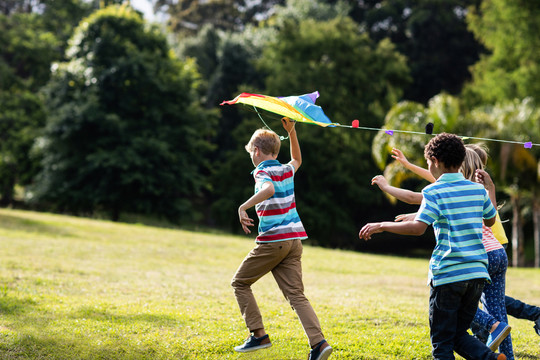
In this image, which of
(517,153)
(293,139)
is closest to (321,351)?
(293,139)

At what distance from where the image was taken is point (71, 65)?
27438 mm

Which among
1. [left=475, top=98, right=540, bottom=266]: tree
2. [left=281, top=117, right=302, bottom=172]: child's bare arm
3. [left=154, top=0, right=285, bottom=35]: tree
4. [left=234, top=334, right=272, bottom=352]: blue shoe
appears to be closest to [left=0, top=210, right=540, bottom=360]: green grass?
[left=234, top=334, right=272, bottom=352]: blue shoe

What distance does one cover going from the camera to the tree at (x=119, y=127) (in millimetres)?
26156

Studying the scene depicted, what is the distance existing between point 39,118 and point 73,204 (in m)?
6.14

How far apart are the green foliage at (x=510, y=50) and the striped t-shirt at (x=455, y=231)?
26.1 meters

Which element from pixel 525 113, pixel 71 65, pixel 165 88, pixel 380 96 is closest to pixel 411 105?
pixel 525 113

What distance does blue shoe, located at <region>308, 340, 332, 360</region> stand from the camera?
183 inches

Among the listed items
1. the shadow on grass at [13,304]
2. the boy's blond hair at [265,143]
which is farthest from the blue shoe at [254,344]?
the shadow on grass at [13,304]

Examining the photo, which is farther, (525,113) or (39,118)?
(39,118)

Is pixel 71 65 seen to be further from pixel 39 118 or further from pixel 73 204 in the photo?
pixel 73 204

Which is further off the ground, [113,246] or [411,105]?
[411,105]

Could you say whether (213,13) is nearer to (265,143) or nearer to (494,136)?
(494,136)

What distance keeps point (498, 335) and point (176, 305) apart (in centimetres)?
435

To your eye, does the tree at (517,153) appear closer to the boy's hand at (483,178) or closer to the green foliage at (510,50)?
the green foliage at (510,50)
